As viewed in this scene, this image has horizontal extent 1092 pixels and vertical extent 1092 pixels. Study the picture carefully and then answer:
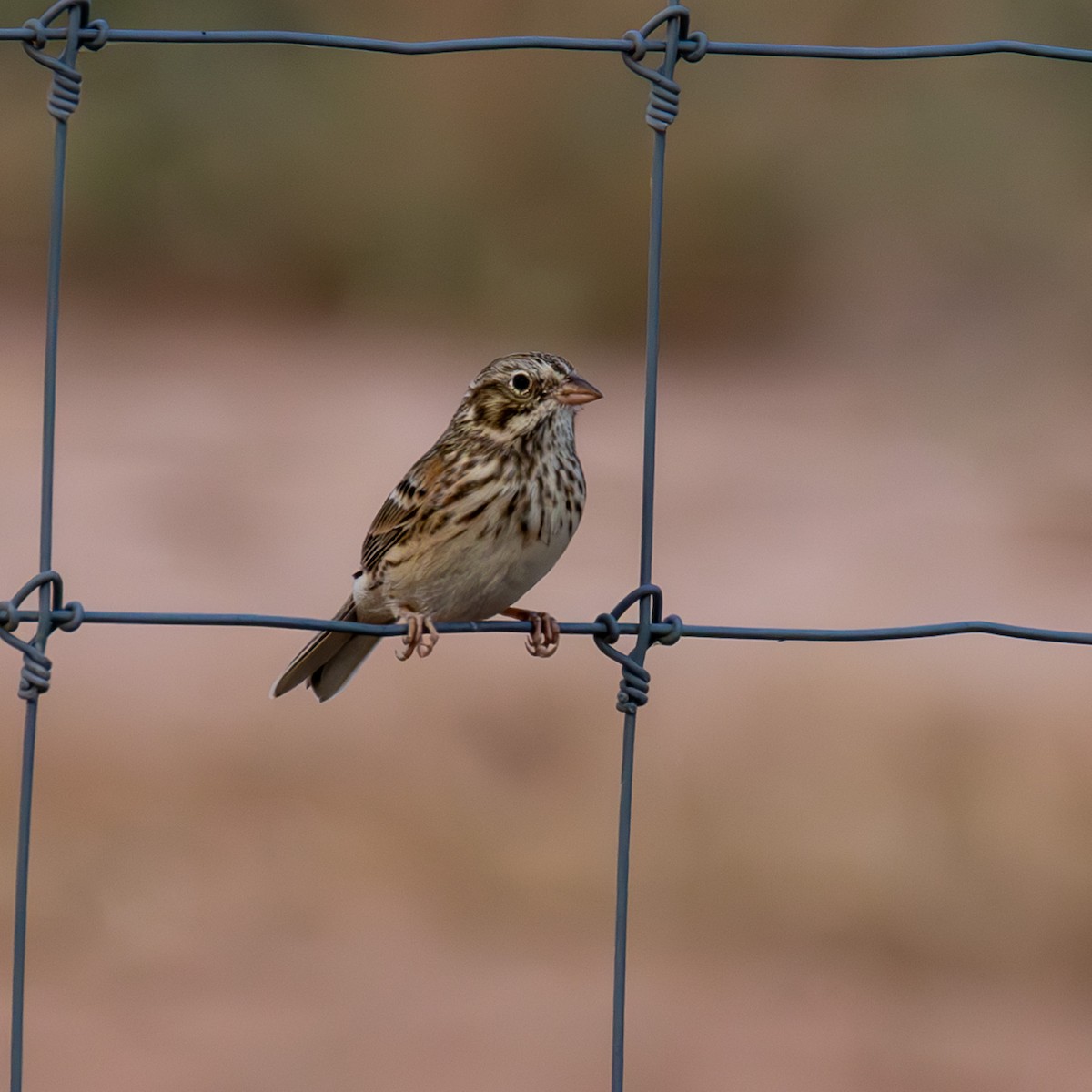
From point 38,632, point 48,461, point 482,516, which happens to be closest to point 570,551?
point 482,516

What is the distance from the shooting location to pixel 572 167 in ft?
59.9

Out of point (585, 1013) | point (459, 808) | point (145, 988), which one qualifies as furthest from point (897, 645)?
point (145, 988)

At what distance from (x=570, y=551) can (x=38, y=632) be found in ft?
35.3

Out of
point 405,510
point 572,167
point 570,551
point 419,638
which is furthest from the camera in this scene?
point 572,167

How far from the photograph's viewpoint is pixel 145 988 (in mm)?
8680

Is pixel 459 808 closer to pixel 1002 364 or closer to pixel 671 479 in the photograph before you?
pixel 671 479

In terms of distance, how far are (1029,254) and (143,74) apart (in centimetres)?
853

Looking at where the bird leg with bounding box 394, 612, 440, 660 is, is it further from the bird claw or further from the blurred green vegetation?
the blurred green vegetation

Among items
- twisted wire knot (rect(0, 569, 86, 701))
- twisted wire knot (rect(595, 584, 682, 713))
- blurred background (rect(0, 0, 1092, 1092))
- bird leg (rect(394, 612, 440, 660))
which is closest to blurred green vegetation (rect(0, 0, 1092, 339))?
blurred background (rect(0, 0, 1092, 1092))

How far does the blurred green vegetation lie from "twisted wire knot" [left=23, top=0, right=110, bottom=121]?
14.0 metres

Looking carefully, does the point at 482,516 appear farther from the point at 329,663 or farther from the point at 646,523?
the point at 646,523

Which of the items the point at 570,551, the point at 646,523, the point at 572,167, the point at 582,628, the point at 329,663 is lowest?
the point at 329,663

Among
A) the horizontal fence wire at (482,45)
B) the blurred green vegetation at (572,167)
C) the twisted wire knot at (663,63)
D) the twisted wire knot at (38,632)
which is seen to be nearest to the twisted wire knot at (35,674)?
the twisted wire knot at (38,632)

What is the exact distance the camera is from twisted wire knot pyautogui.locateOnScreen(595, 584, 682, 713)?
10.8 feet
